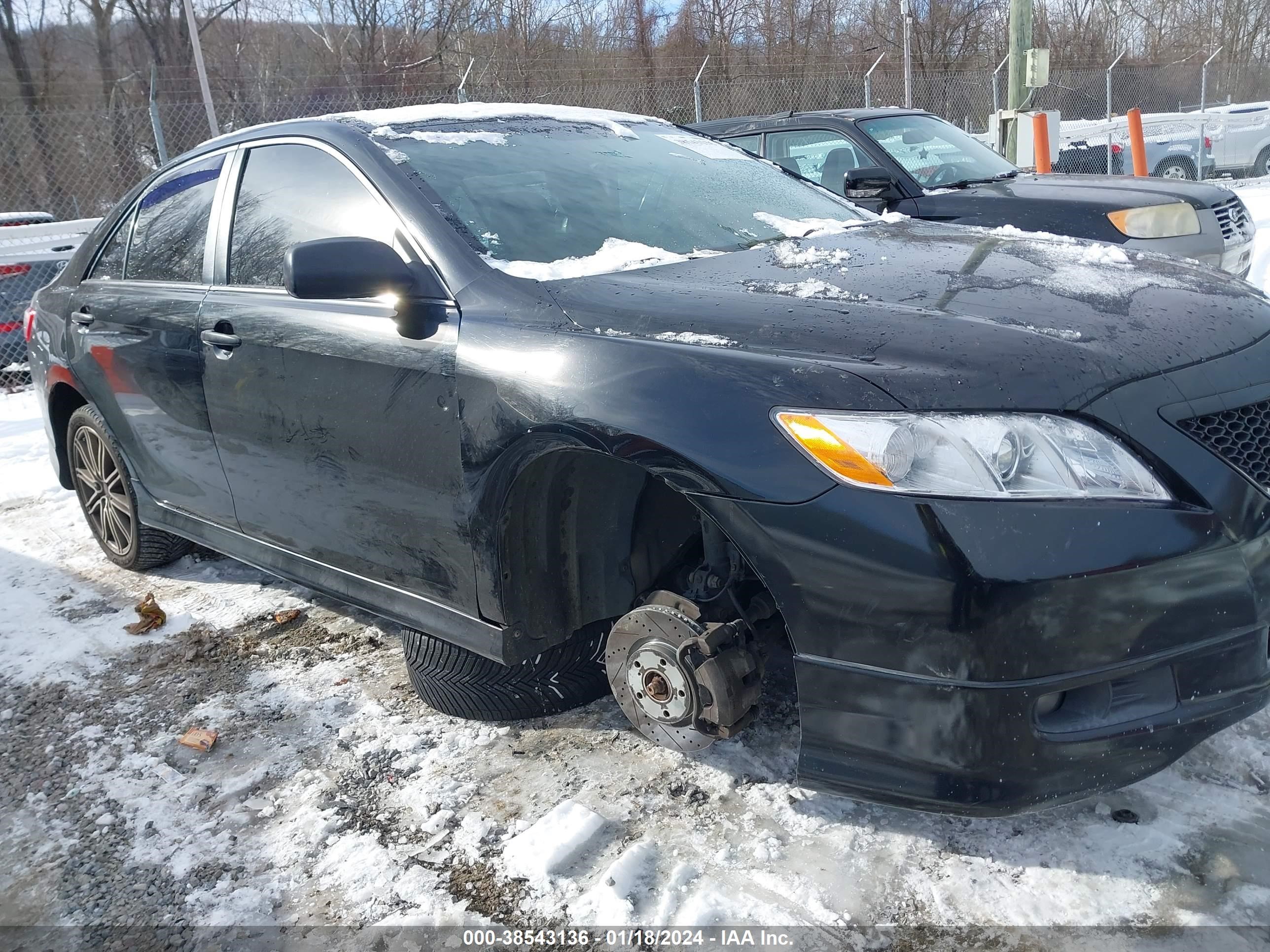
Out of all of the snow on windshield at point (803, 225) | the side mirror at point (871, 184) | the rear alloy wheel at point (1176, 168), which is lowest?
the snow on windshield at point (803, 225)

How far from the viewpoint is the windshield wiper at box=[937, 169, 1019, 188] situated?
6.42 meters

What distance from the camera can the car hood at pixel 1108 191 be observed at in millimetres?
5742

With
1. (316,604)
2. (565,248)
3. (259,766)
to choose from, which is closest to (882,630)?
(565,248)

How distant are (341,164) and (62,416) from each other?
2.41 m

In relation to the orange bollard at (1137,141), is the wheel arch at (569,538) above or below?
below

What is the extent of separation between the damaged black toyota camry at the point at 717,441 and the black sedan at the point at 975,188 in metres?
2.54

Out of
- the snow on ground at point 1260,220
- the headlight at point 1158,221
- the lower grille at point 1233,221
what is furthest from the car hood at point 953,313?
the lower grille at point 1233,221

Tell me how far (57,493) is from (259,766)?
3.90 metres

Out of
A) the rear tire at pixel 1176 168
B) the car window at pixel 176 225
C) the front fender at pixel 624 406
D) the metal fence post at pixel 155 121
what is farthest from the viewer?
the rear tire at pixel 1176 168

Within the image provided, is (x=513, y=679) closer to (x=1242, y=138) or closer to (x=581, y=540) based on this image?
(x=581, y=540)

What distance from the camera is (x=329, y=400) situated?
9.09 feet

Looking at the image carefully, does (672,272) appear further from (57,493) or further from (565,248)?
(57,493)

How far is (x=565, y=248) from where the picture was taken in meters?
2.64

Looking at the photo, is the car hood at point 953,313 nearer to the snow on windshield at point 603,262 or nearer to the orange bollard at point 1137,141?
the snow on windshield at point 603,262
